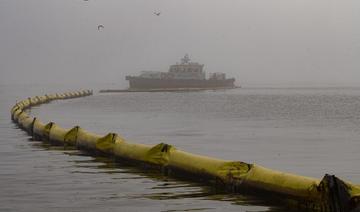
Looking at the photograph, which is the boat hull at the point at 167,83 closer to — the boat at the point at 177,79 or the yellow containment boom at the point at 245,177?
the boat at the point at 177,79

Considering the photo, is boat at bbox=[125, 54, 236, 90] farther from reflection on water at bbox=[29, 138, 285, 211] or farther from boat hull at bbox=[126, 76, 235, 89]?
reflection on water at bbox=[29, 138, 285, 211]

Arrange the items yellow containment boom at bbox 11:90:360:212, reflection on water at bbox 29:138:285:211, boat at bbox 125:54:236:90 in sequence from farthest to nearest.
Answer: boat at bbox 125:54:236:90 < reflection on water at bbox 29:138:285:211 < yellow containment boom at bbox 11:90:360:212

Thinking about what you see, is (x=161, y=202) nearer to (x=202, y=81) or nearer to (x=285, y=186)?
(x=285, y=186)

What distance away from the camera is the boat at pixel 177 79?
407ft

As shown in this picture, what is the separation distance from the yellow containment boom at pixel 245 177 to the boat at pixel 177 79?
4057 inches

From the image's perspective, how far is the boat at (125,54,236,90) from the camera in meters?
124

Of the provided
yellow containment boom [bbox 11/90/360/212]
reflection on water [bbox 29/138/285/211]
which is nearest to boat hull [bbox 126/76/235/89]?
yellow containment boom [bbox 11/90/360/212]

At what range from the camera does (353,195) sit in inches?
380

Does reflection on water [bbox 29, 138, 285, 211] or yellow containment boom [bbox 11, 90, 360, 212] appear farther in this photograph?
reflection on water [bbox 29, 138, 285, 211]

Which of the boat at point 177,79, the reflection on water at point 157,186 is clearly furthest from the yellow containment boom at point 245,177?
the boat at point 177,79

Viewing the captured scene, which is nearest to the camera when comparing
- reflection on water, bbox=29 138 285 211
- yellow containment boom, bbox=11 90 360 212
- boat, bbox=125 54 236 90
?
yellow containment boom, bbox=11 90 360 212

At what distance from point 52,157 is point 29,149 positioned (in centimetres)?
321

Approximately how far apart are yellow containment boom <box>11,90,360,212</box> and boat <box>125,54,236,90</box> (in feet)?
338

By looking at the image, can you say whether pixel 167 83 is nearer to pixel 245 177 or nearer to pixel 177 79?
pixel 177 79
